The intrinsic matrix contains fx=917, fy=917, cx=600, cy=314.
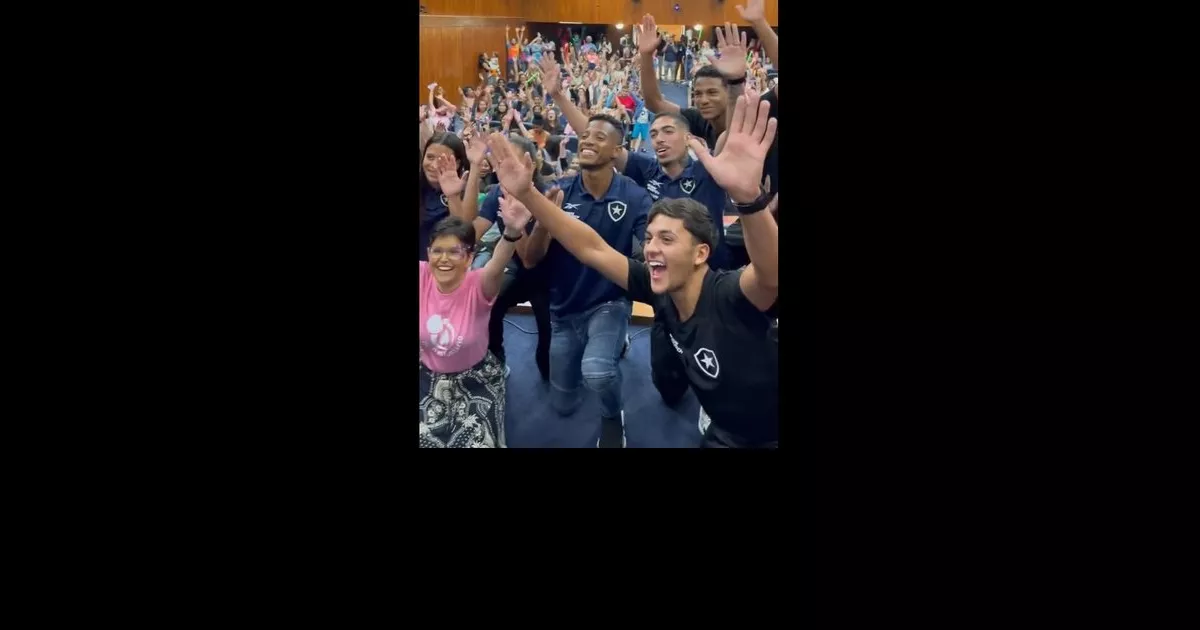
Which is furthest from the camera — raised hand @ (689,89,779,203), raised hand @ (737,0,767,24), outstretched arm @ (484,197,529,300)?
outstretched arm @ (484,197,529,300)

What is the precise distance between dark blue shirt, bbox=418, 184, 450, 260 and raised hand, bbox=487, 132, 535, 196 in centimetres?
20

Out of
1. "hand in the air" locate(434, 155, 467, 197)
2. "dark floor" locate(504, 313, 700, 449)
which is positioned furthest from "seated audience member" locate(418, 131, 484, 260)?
"dark floor" locate(504, 313, 700, 449)

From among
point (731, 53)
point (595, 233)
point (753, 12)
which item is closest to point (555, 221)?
point (595, 233)

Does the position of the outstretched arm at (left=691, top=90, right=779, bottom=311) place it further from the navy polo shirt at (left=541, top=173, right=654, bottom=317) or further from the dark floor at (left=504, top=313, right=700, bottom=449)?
the dark floor at (left=504, top=313, right=700, bottom=449)

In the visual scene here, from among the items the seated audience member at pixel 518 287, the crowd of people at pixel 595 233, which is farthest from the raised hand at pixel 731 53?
the seated audience member at pixel 518 287

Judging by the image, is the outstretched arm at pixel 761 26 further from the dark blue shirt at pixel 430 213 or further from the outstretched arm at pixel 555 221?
the dark blue shirt at pixel 430 213

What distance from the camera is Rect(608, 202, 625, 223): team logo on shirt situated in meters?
2.48

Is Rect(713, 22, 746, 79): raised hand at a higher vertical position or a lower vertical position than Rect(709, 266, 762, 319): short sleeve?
higher

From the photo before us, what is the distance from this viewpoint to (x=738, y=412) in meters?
2.42

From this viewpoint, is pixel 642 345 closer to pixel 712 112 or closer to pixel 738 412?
pixel 738 412

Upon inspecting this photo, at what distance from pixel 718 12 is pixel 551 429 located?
3.97 feet

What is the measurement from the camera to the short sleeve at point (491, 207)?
250cm

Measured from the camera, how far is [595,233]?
2459 millimetres

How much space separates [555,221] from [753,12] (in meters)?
0.74
